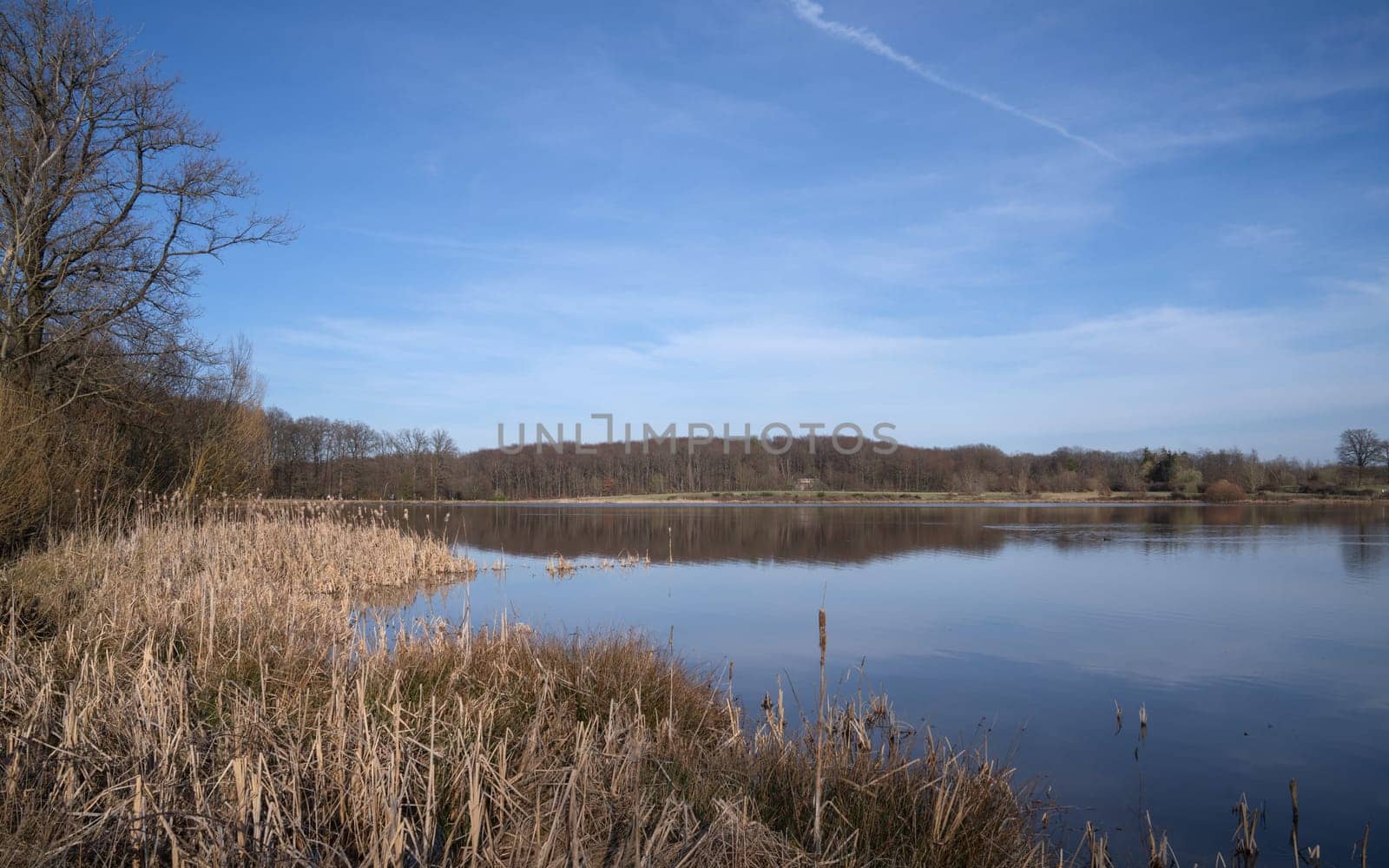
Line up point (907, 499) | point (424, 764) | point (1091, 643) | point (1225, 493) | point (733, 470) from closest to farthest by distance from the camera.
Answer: point (424, 764) → point (1091, 643) → point (1225, 493) → point (907, 499) → point (733, 470)

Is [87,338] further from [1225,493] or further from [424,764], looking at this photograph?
[1225,493]

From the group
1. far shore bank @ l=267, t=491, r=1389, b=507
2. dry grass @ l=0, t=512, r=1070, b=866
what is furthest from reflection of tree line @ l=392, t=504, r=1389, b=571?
far shore bank @ l=267, t=491, r=1389, b=507

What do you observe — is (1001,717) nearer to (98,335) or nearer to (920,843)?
(920,843)

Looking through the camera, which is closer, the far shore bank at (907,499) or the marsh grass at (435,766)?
the marsh grass at (435,766)

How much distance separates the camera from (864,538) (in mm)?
26750

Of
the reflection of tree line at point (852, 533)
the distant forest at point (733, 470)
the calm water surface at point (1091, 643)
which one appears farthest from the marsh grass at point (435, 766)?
the distant forest at point (733, 470)

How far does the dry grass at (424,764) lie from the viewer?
2963mm

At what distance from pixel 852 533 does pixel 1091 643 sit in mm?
19088

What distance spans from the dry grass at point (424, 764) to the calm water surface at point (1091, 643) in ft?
4.47

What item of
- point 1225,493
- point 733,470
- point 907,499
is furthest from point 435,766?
point 733,470

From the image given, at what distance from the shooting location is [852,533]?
29.4m

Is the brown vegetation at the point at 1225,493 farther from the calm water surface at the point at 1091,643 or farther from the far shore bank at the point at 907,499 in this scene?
the calm water surface at the point at 1091,643

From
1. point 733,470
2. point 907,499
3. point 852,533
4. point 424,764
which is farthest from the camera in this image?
point 733,470

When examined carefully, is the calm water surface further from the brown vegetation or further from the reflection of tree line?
Answer: the brown vegetation
